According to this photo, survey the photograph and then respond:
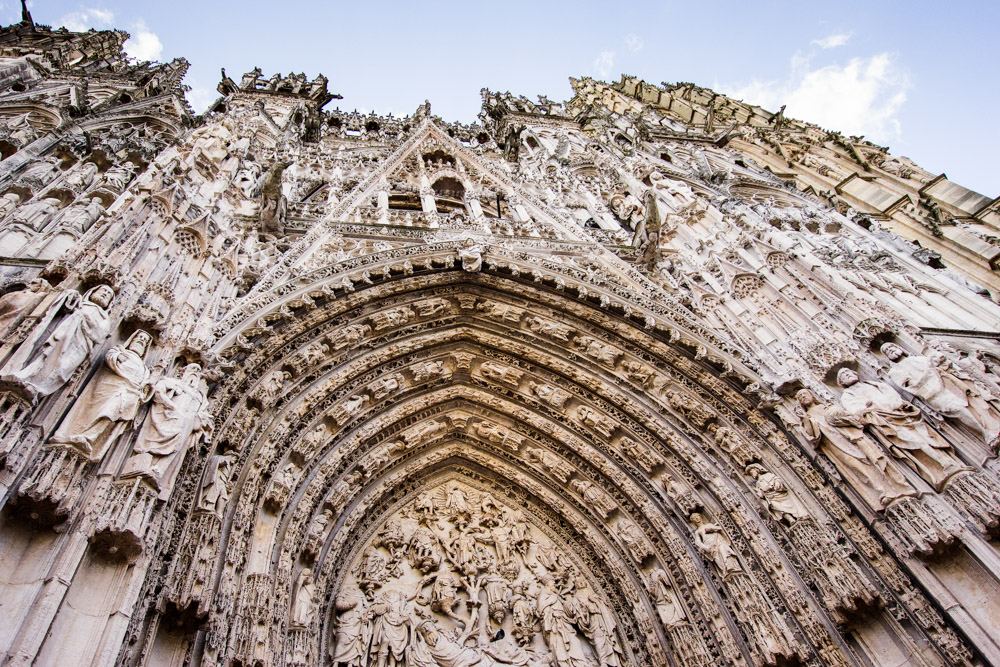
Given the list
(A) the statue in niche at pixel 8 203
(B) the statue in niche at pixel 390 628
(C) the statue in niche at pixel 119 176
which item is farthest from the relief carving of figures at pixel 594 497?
(A) the statue in niche at pixel 8 203

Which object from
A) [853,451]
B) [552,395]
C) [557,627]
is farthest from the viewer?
[552,395]

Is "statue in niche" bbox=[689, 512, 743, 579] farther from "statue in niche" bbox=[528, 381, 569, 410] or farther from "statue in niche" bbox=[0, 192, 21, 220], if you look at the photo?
"statue in niche" bbox=[0, 192, 21, 220]

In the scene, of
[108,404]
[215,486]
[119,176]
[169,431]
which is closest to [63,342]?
[108,404]

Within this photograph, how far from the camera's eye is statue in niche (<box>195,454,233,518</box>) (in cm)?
491

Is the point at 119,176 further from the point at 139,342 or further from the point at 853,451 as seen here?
the point at 853,451

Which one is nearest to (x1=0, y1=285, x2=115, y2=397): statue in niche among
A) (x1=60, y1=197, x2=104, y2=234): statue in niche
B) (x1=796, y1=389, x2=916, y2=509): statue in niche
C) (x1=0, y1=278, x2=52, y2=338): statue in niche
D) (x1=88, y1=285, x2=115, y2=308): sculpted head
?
(x1=88, y1=285, x2=115, y2=308): sculpted head

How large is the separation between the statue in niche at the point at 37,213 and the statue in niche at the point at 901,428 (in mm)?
9236

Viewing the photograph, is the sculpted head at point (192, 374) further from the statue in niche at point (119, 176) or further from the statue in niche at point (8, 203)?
the statue in niche at point (119, 176)

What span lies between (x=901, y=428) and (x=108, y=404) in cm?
644

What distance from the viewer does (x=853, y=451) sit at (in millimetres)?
6035

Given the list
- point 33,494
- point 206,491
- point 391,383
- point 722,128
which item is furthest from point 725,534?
point 722,128

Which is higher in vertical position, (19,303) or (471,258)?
(471,258)

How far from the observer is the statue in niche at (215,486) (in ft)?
16.1

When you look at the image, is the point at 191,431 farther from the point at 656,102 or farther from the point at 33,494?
the point at 656,102
